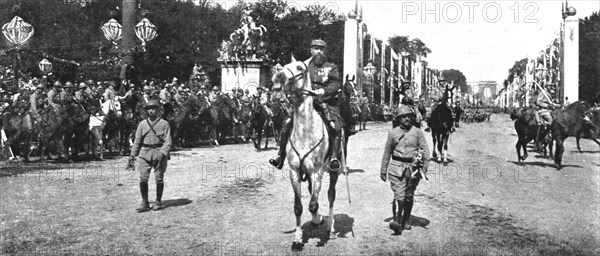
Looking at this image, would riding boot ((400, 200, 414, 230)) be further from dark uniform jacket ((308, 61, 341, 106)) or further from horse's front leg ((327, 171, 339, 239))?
dark uniform jacket ((308, 61, 341, 106))

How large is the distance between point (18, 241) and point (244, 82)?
1110 inches

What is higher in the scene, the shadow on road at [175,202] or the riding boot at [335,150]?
the riding boot at [335,150]

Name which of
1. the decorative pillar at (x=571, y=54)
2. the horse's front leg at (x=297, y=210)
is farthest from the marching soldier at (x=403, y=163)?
the decorative pillar at (x=571, y=54)

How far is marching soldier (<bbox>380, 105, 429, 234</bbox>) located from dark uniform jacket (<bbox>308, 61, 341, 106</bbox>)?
3.47ft

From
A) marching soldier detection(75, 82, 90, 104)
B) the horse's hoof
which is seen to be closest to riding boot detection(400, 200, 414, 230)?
the horse's hoof

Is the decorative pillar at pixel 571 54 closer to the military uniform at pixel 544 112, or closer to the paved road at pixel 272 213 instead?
the military uniform at pixel 544 112

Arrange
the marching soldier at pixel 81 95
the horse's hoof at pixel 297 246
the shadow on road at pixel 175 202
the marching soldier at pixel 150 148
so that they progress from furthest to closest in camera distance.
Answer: the marching soldier at pixel 81 95 < the shadow on road at pixel 175 202 < the marching soldier at pixel 150 148 < the horse's hoof at pixel 297 246

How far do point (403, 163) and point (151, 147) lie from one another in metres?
4.36

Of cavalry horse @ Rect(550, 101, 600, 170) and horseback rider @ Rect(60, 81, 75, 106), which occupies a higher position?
horseback rider @ Rect(60, 81, 75, 106)

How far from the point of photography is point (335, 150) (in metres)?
8.46

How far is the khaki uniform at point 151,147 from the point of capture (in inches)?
391

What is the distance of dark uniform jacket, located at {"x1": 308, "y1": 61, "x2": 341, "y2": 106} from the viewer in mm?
8477

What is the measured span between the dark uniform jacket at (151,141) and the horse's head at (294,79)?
313cm

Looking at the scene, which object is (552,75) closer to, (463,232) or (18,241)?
(463,232)
